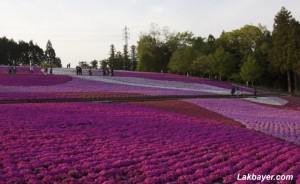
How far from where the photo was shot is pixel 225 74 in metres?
101

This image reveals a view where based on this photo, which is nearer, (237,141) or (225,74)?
(237,141)

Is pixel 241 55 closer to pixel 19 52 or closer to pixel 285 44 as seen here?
pixel 285 44

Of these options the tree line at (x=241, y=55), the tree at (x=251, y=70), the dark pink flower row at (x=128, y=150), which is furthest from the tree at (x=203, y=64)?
the dark pink flower row at (x=128, y=150)

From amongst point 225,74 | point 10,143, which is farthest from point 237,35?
point 10,143

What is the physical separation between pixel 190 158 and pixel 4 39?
145m

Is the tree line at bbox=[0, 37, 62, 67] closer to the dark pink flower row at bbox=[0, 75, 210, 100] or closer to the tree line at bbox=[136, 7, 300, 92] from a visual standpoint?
the tree line at bbox=[136, 7, 300, 92]

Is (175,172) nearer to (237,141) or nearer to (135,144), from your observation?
(135,144)

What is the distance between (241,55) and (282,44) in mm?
28680

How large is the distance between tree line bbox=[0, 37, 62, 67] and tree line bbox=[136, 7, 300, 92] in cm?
3552

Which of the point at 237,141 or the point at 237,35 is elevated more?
the point at 237,35

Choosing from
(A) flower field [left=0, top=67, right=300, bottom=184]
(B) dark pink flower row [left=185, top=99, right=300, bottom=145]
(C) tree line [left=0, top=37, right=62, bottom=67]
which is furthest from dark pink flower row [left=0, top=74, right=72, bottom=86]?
(C) tree line [left=0, top=37, right=62, bottom=67]

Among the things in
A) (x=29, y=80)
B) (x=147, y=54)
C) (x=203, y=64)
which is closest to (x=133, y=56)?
(x=147, y=54)

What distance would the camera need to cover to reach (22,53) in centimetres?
15512

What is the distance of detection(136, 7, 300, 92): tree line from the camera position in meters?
80.9
